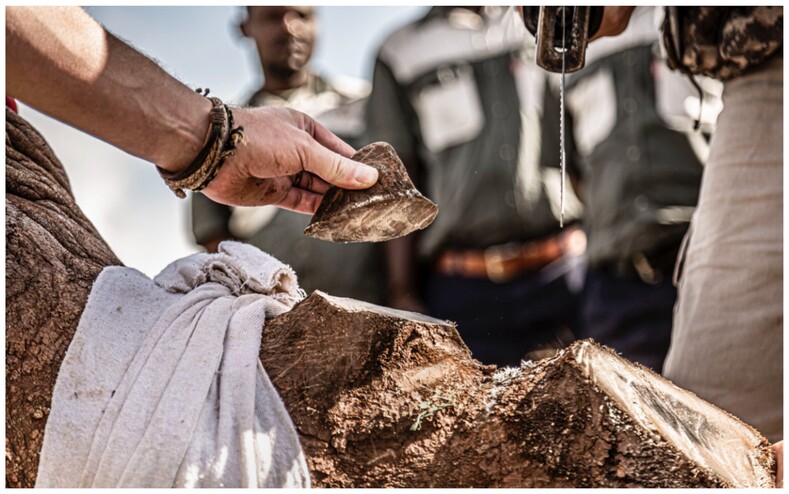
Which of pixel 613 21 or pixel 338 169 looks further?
pixel 613 21

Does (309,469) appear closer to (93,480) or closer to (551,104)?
(93,480)

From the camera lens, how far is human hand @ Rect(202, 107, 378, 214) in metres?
2.26

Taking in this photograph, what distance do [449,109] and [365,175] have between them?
284 centimetres

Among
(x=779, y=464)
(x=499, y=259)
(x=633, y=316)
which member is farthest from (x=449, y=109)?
(x=779, y=464)

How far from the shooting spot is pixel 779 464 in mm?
2145

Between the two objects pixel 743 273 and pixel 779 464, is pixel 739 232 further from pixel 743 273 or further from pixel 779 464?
pixel 779 464

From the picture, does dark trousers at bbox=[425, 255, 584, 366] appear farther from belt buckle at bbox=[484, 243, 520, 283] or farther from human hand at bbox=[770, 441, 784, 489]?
human hand at bbox=[770, 441, 784, 489]

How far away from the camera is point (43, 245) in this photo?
7.34 ft

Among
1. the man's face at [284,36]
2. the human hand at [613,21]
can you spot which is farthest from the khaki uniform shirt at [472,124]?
the human hand at [613,21]

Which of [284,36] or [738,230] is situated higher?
[284,36]

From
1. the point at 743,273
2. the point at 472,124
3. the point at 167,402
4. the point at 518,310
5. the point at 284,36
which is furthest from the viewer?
the point at 284,36

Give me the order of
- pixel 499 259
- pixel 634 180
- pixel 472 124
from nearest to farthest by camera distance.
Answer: pixel 634 180, pixel 499 259, pixel 472 124

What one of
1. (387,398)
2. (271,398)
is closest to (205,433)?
(271,398)

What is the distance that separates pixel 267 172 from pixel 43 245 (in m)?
0.51
